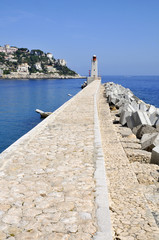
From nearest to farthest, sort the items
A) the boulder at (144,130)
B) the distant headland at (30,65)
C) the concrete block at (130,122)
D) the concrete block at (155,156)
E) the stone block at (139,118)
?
the concrete block at (155,156), the boulder at (144,130), the stone block at (139,118), the concrete block at (130,122), the distant headland at (30,65)

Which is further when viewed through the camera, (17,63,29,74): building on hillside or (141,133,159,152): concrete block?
(17,63,29,74): building on hillside

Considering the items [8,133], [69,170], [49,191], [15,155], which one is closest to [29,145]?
[15,155]

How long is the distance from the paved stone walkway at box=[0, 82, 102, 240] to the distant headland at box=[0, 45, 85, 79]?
116192 mm

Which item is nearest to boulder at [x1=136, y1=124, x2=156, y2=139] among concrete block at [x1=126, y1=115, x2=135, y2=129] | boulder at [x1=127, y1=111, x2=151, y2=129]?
boulder at [x1=127, y1=111, x2=151, y2=129]

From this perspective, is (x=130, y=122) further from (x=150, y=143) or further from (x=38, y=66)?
(x=38, y=66)

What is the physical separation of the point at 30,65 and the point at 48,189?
143499 mm

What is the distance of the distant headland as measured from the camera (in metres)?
126

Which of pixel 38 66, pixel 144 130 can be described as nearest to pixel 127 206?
pixel 144 130

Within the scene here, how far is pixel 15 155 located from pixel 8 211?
6.22 feet

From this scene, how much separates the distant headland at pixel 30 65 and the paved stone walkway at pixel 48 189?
116192 millimetres

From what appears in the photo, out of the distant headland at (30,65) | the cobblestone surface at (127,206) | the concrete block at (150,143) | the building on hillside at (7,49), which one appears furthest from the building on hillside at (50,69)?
the cobblestone surface at (127,206)

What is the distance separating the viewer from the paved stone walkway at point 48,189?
8.27 ft

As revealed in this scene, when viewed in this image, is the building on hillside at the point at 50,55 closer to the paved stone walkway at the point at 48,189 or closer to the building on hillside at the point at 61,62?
the building on hillside at the point at 61,62

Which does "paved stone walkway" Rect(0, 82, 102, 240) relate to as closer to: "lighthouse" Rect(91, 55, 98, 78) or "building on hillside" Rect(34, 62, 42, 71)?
"lighthouse" Rect(91, 55, 98, 78)
